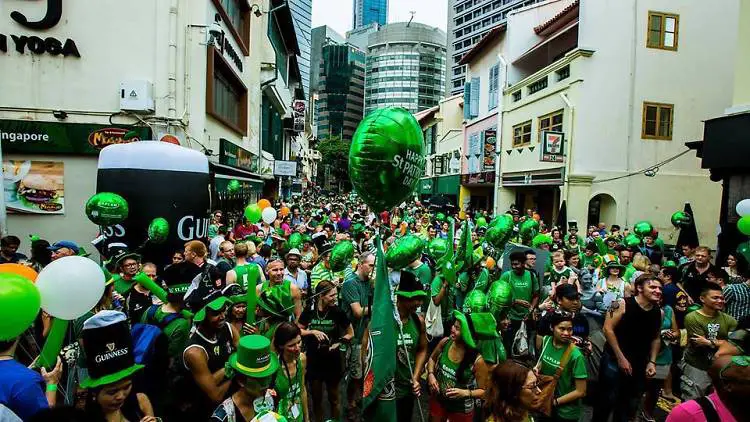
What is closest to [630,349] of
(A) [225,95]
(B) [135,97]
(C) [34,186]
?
(B) [135,97]

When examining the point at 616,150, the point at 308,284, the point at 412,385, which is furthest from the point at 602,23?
the point at 412,385

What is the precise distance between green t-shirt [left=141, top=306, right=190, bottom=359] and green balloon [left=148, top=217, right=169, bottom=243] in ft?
11.7

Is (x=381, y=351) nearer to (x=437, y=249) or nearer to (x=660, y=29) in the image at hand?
(x=437, y=249)

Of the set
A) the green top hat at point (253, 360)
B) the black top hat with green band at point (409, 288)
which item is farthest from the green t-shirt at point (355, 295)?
the green top hat at point (253, 360)

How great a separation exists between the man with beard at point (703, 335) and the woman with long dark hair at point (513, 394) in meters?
2.65

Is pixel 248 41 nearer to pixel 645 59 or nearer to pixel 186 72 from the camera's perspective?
pixel 186 72

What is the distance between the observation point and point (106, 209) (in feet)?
22.4

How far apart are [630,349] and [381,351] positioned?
243 cm

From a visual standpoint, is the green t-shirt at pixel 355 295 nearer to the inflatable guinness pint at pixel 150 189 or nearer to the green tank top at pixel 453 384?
the green tank top at pixel 453 384

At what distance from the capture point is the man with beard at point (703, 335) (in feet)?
14.5

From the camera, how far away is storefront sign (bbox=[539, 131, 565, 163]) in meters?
18.7

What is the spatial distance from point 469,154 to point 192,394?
2847 cm

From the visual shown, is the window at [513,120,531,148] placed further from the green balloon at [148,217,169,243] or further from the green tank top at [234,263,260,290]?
the green tank top at [234,263,260,290]

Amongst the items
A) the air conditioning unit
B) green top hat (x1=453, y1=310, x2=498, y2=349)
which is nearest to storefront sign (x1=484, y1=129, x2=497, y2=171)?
the air conditioning unit
